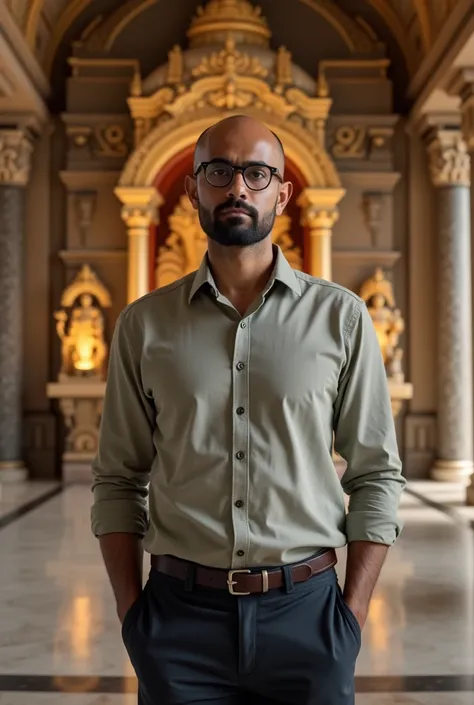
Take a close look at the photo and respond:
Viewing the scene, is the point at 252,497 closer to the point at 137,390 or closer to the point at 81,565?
the point at 137,390

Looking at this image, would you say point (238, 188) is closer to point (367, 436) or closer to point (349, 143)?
point (367, 436)

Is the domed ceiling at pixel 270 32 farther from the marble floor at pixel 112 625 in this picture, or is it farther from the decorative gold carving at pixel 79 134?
the marble floor at pixel 112 625

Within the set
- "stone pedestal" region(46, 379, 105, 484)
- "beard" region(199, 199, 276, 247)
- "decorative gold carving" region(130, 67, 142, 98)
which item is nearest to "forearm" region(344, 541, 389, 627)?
"beard" region(199, 199, 276, 247)

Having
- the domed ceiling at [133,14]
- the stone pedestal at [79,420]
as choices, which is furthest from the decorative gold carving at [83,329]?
the domed ceiling at [133,14]

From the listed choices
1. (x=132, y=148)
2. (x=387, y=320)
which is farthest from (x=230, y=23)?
(x=387, y=320)

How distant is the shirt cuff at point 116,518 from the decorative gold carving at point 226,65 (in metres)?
10.5

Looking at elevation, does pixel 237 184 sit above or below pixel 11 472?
above

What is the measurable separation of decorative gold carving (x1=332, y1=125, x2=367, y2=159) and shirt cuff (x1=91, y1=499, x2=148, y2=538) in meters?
11.1

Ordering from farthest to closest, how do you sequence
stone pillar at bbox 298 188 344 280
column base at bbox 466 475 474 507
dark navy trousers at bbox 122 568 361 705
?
1. stone pillar at bbox 298 188 344 280
2. column base at bbox 466 475 474 507
3. dark navy trousers at bbox 122 568 361 705

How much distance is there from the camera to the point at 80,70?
41.7 feet

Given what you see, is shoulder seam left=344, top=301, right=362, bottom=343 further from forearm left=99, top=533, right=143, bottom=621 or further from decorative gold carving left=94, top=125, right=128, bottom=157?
decorative gold carving left=94, top=125, right=128, bottom=157

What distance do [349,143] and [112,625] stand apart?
9.14 metres

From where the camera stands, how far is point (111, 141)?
12555mm

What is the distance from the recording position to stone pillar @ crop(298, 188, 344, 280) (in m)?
11.9
